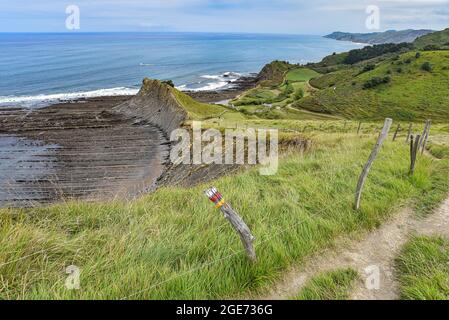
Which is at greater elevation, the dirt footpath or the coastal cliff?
the coastal cliff

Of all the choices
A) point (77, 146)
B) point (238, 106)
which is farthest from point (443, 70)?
point (77, 146)

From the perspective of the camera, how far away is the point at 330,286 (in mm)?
4031

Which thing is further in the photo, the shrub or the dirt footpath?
the shrub

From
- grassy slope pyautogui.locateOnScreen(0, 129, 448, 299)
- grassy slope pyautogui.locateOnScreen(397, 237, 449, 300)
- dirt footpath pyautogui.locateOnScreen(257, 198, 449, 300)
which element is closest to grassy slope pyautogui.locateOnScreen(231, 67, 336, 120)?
grassy slope pyautogui.locateOnScreen(0, 129, 448, 299)

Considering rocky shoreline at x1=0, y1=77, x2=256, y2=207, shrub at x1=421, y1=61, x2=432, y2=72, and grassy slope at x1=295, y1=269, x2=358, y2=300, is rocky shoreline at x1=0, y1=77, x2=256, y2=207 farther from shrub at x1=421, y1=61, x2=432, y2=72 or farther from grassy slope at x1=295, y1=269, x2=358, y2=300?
shrub at x1=421, y1=61, x2=432, y2=72

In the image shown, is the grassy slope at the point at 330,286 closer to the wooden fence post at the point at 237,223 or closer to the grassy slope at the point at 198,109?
the wooden fence post at the point at 237,223

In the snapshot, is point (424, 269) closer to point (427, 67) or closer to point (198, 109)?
point (198, 109)

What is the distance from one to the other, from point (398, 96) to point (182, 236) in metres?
70.4

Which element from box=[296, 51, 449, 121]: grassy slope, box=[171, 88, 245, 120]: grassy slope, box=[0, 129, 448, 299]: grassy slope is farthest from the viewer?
box=[296, 51, 449, 121]: grassy slope

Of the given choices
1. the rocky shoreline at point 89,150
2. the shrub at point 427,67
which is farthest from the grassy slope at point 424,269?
the shrub at point 427,67

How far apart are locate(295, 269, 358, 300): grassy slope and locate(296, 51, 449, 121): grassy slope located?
60098 mm

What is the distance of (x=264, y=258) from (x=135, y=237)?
83.5 inches

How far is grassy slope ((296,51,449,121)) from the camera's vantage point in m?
56.5

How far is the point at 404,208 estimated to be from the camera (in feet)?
21.6
